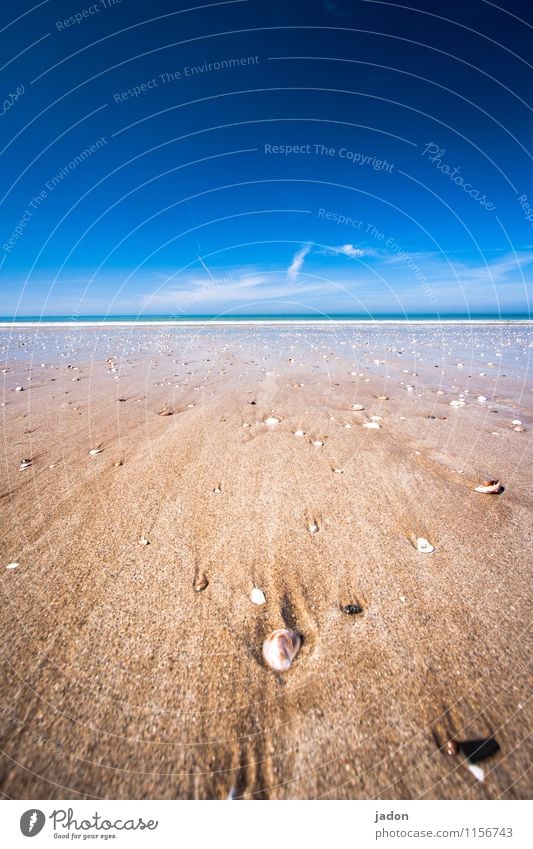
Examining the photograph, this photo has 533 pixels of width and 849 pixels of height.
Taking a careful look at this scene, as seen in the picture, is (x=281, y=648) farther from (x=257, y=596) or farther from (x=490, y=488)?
(x=490, y=488)

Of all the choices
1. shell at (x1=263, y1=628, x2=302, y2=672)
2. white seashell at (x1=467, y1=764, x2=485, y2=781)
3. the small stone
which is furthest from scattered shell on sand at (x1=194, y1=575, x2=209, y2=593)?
white seashell at (x1=467, y1=764, x2=485, y2=781)

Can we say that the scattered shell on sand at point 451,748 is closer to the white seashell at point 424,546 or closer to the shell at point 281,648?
the shell at point 281,648

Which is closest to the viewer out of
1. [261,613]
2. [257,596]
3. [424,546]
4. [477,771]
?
[477,771]

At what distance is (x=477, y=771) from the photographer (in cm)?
→ 150

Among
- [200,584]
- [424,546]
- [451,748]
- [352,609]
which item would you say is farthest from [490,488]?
[200,584]

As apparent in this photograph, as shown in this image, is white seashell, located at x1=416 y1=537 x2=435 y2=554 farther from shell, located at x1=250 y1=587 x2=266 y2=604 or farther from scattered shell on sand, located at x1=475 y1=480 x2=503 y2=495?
shell, located at x1=250 y1=587 x2=266 y2=604

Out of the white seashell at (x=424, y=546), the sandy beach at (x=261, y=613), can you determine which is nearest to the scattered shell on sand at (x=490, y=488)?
the sandy beach at (x=261, y=613)

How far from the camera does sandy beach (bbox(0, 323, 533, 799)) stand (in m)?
1.53

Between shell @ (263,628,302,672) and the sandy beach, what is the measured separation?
0.04m

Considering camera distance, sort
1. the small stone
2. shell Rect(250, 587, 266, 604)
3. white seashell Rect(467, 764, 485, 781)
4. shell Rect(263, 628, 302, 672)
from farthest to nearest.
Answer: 1. shell Rect(250, 587, 266, 604)
2. the small stone
3. shell Rect(263, 628, 302, 672)
4. white seashell Rect(467, 764, 485, 781)

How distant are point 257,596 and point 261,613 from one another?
0.46 ft

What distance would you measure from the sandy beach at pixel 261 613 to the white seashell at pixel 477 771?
2 centimetres

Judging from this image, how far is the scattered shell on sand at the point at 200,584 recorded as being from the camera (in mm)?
2420
